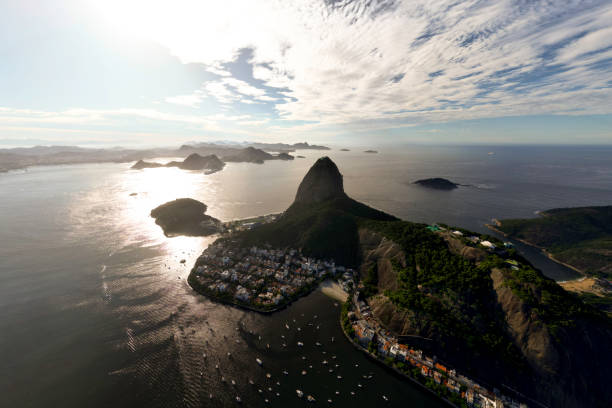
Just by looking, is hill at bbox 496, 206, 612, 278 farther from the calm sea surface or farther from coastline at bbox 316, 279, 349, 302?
coastline at bbox 316, 279, 349, 302

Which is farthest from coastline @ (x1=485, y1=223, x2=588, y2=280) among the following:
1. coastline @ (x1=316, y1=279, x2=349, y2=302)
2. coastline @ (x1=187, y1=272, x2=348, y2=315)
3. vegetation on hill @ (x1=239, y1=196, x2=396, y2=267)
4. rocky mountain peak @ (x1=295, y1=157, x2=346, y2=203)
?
coastline @ (x1=187, y1=272, x2=348, y2=315)

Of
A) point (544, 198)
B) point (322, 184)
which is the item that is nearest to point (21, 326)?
point (322, 184)

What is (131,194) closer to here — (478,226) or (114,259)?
(114,259)

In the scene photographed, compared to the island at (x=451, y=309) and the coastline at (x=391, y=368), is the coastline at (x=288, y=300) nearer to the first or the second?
the island at (x=451, y=309)

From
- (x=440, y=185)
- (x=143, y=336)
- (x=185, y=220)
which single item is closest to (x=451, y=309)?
(x=143, y=336)

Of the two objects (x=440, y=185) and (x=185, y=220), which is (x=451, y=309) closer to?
(x=185, y=220)

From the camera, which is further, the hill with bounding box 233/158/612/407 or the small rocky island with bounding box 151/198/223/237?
the small rocky island with bounding box 151/198/223/237

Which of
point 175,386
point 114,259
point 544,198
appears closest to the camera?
point 175,386
